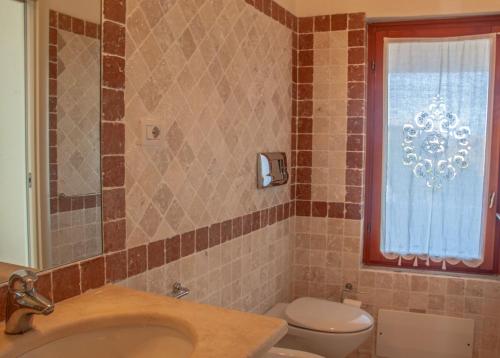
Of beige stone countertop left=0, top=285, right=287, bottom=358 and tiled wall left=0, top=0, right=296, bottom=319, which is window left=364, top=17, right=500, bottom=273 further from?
beige stone countertop left=0, top=285, right=287, bottom=358

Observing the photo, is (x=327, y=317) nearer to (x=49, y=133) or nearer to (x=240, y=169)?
(x=240, y=169)

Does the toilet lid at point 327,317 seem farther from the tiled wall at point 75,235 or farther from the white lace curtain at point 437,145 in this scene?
the tiled wall at point 75,235

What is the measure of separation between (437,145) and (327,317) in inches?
43.5

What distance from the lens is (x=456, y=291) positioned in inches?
106

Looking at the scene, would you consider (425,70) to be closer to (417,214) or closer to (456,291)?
(417,214)

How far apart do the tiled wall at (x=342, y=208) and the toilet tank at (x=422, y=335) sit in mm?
40

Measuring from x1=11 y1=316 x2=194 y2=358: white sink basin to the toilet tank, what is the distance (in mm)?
1896

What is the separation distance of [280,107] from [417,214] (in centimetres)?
96

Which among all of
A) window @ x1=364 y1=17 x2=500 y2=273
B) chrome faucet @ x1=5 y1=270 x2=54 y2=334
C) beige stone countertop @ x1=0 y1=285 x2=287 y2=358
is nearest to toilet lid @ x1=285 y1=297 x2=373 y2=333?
window @ x1=364 y1=17 x2=500 y2=273

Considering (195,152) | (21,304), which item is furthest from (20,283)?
(195,152)

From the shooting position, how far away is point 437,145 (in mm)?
2719

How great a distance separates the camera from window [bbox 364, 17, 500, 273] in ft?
8.76

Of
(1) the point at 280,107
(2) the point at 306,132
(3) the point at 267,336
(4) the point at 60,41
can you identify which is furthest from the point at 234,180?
(3) the point at 267,336

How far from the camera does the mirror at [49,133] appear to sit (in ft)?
3.86
